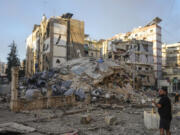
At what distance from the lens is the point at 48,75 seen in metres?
22.6

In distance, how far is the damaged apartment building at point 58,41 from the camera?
34375mm

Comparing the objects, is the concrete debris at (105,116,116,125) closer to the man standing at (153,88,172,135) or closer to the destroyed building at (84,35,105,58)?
the man standing at (153,88,172,135)

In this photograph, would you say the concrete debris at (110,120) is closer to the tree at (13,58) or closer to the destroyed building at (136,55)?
the destroyed building at (136,55)

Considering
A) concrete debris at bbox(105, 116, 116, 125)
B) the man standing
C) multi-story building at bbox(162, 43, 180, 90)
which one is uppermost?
multi-story building at bbox(162, 43, 180, 90)

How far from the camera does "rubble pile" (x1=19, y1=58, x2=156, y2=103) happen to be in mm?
18383

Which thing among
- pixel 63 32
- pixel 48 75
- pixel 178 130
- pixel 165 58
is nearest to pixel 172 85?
pixel 165 58

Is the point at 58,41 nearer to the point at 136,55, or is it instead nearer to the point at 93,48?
the point at 93,48

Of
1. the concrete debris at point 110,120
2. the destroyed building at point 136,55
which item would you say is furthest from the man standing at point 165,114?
the destroyed building at point 136,55

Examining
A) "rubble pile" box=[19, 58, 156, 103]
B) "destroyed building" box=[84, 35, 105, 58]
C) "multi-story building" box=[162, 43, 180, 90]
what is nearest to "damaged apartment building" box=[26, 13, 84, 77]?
"destroyed building" box=[84, 35, 105, 58]

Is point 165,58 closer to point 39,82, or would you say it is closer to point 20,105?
point 39,82

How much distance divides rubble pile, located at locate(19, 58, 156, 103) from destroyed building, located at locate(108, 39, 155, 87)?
15.1m

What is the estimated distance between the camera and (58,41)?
3516cm

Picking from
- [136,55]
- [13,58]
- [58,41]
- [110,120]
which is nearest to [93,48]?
[136,55]

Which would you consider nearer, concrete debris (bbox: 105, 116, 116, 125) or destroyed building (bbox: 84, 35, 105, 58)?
concrete debris (bbox: 105, 116, 116, 125)
